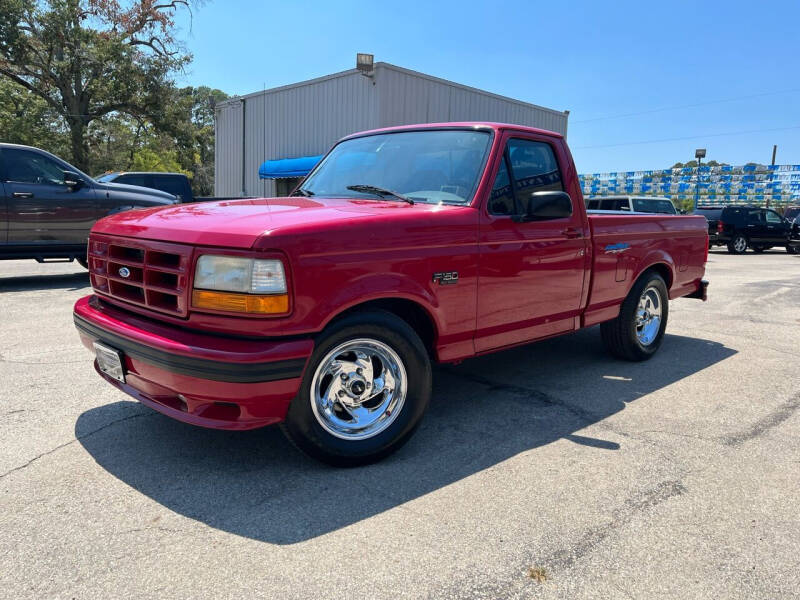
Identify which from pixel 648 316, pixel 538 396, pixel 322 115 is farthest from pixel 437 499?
pixel 322 115

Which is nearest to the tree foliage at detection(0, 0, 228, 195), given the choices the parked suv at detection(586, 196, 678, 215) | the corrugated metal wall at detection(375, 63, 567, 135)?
the corrugated metal wall at detection(375, 63, 567, 135)

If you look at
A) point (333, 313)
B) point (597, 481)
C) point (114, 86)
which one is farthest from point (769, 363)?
point (114, 86)

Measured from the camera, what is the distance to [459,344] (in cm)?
353

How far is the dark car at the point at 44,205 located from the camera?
326 inches

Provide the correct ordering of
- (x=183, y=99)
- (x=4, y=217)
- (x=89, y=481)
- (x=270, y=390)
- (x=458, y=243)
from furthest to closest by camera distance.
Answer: (x=183, y=99) < (x=4, y=217) < (x=458, y=243) < (x=89, y=481) < (x=270, y=390)

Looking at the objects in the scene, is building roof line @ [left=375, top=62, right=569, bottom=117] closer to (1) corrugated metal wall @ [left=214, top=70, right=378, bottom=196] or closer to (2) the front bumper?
(1) corrugated metal wall @ [left=214, top=70, right=378, bottom=196]

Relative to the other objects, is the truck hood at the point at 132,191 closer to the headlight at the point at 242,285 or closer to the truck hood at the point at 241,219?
the truck hood at the point at 241,219

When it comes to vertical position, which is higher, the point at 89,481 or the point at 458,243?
the point at 458,243

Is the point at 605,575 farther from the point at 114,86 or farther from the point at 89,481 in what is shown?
the point at 114,86

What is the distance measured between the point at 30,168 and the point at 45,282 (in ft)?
5.66

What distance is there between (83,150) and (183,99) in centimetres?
566

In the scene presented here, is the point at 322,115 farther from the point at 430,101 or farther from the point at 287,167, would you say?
the point at 430,101

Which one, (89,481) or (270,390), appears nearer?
(270,390)

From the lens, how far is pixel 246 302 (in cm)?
A: 266
